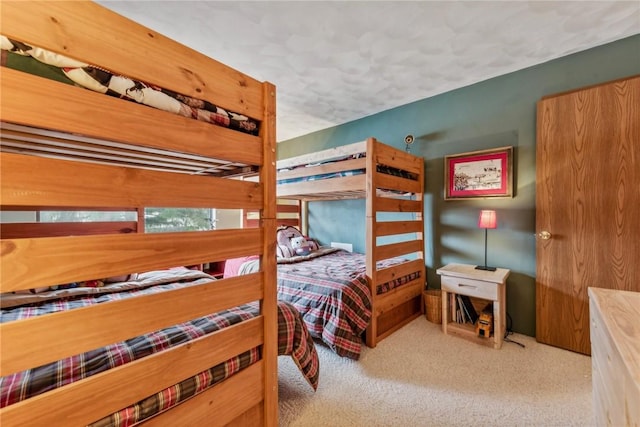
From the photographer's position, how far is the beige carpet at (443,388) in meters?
1.52

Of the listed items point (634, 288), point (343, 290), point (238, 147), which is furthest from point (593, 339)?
point (238, 147)

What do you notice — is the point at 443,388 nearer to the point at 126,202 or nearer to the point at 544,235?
the point at 544,235

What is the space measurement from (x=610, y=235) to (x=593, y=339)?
1.33 meters

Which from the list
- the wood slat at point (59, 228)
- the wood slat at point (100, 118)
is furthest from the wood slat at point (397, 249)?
the wood slat at point (59, 228)

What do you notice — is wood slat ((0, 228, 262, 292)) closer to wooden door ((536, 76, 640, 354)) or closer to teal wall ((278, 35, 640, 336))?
teal wall ((278, 35, 640, 336))

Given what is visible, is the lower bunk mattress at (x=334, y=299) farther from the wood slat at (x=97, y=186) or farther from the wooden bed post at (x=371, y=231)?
the wood slat at (x=97, y=186)

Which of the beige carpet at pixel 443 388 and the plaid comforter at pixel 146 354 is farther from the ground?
the plaid comforter at pixel 146 354

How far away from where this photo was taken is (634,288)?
Result: 1.98m

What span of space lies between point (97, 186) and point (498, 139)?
321 cm

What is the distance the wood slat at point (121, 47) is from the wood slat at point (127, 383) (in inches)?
37.7

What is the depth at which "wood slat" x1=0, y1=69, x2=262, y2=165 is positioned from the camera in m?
0.67

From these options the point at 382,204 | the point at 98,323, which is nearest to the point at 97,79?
the point at 98,323

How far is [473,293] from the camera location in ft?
7.70

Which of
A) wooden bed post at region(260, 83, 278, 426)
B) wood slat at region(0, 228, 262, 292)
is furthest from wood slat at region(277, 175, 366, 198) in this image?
wood slat at region(0, 228, 262, 292)
